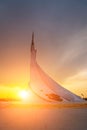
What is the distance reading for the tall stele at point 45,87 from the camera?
39094 mm

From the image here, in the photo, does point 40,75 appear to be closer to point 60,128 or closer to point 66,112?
point 66,112

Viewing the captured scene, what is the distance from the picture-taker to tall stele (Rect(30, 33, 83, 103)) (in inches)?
1539

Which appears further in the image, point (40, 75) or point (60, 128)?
point (40, 75)

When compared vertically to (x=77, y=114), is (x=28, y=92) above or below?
above

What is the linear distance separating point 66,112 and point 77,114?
310 centimetres

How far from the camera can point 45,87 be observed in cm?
3984

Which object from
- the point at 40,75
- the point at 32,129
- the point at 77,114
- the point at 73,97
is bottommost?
the point at 32,129

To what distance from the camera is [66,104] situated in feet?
133

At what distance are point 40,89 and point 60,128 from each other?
13802 millimetres


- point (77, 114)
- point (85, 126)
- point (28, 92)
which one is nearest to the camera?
point (85, 126)

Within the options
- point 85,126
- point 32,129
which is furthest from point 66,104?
point 32,129

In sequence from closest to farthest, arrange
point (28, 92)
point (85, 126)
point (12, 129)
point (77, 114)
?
point (12, 129) → point (85, 126) → point (77, 114) → point (28, 92)

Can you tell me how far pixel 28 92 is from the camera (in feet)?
138

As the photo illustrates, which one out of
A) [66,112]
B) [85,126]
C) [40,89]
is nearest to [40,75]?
[40,89]
